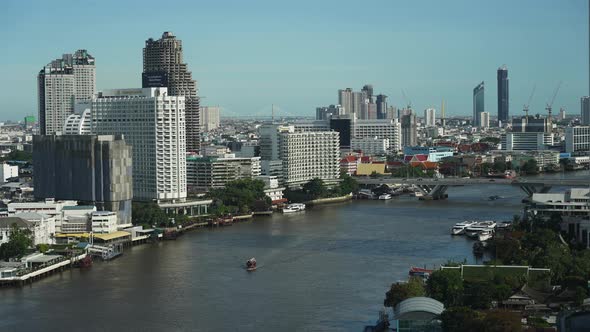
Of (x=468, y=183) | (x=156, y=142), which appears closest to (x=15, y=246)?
(x=156, y=142)

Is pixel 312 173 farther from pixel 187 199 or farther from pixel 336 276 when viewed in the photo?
pixel 336 276

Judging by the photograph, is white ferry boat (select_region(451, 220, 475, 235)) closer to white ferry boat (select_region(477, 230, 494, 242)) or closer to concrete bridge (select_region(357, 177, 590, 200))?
white ferry boat (select_region(477, 230, 494, 242))

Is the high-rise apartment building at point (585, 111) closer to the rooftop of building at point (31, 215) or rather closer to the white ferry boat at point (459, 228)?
the white ferry boat at point (459, 228)

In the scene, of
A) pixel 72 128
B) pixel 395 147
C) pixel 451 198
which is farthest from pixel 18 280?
pixel 395 147

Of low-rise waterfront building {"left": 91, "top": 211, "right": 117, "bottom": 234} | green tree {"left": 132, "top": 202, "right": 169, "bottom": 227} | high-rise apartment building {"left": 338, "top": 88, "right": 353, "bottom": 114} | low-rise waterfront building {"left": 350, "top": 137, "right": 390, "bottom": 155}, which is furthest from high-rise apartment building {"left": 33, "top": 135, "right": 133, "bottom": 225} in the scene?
high-rise apartment building {"left": 338, "top": 88, "right": 353, "bottom": 114}

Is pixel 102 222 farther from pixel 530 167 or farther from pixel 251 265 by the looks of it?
pixel 530 167

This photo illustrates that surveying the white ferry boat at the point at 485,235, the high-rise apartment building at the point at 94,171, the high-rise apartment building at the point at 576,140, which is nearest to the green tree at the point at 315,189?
the high-rise apartment building at the point at 94,171
